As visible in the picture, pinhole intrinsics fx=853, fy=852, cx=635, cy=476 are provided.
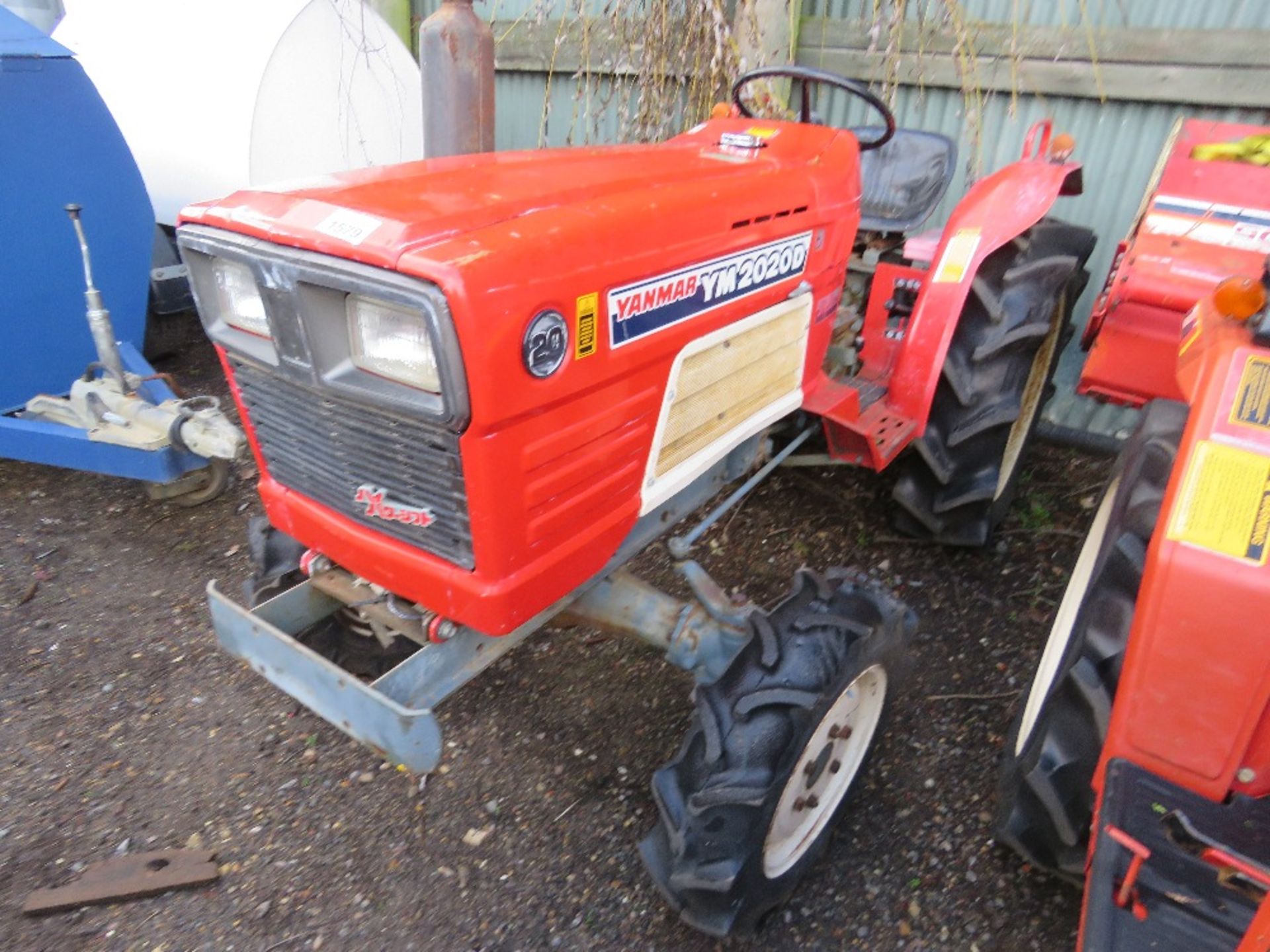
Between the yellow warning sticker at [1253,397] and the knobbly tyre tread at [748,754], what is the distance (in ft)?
2.27

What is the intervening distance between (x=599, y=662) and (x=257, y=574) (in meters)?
0.95

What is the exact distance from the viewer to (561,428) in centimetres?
136

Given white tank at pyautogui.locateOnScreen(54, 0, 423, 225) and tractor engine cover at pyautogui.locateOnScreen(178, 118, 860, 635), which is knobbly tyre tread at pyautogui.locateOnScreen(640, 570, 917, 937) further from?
white tank at pyautogui.locateOnScreen(54, 0, 423, 225)

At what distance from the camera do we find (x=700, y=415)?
1.74 metres

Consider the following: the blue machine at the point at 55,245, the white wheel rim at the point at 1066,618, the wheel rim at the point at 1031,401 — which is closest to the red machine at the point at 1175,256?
the wheel rim at the point at 1031,401

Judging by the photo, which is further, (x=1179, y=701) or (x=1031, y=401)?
(x=1031, y=401)

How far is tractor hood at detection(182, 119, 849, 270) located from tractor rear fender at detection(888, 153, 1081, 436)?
53cm

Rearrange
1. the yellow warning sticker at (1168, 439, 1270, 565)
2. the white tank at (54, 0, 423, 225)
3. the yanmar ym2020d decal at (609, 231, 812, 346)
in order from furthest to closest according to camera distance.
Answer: the white tank at (54, 0, 423, 225) → the yanmar ym2020d decal at (609, 231, 812, 346) → the yellow warning sticker at (1168, 439, 1270, 565)

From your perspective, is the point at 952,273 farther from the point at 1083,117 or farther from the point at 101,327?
the point at 101,327

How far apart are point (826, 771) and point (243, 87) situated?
12.3 ft

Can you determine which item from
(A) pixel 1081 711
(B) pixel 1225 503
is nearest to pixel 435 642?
(A) pixel 1081 711

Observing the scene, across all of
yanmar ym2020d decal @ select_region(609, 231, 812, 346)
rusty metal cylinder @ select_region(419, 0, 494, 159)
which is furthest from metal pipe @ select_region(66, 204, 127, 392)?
yanmar ym2020d decal @ select_region(609, 231, 812, 346)

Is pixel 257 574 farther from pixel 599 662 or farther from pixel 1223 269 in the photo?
pixel 1223 269

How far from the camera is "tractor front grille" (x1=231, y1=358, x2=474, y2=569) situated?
1.29 meters
